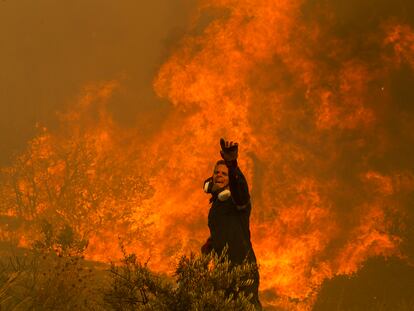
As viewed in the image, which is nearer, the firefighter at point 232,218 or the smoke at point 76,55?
the firefighter at point 232,218

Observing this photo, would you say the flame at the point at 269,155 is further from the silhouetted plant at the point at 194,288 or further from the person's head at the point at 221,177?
the silhouetted plant at the point at 194,288

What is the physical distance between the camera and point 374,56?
693 inches

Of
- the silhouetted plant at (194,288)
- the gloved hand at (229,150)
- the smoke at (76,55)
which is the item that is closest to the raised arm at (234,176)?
the gloved hand at (229,150)

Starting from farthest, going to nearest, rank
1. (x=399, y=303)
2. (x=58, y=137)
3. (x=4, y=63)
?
(x=4, y=63) → (x=58, y=137) → (x=399, y=303)

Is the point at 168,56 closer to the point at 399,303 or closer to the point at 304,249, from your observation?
the point at 304,249

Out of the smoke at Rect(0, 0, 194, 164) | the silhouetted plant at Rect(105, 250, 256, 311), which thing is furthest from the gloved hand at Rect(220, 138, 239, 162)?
the smoke at Rect(0, 0, 194, 164)

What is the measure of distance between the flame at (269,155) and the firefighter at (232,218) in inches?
405

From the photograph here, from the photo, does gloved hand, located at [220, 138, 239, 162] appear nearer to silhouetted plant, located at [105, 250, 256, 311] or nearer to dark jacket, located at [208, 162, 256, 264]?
dark jacket, located at [208, 162, 256, 264]

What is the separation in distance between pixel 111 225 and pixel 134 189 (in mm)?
1959

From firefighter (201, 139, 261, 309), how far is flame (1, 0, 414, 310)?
1030 cm

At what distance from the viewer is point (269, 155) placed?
18.3m

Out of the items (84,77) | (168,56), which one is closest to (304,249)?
(168,56)

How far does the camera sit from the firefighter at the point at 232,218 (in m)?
4.89

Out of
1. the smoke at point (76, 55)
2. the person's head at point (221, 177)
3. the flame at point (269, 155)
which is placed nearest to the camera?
the person's head at point (221, 177)
